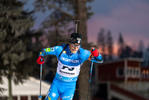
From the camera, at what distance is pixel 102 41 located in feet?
281

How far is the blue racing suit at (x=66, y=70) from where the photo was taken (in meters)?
5.61

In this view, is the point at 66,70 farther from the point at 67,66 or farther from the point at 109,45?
the point at 109,45

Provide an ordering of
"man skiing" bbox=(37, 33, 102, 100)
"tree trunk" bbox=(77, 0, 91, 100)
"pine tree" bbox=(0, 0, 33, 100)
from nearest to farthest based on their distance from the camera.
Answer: "man skiing" bbox=(37, 33, 102, 100) → "tree trunk" bbox=(77, 0, 91, 100) → "pine tree" bbox=(0, 0, 33, 100)

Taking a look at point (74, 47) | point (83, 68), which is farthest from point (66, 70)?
point (83, 68)

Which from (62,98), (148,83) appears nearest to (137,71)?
(148,83)

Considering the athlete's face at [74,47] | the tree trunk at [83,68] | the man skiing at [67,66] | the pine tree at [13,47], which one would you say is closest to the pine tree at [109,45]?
the pine tree at [13,47]

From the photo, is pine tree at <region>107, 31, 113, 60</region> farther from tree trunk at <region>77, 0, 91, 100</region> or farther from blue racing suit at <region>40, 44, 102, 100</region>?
blue racing suit at <region>40, 44, 102, 100</region>

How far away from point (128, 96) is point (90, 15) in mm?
12728

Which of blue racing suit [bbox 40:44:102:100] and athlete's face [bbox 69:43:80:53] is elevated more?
athlete's face [bbox 69:43:80:53]

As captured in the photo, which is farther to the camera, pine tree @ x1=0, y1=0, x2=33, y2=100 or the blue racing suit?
pine tree @ x1=0, y1=0, x2=33, y2=100

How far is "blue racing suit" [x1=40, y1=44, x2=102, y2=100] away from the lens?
5605 mm

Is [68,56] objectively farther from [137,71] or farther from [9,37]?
[137,71]

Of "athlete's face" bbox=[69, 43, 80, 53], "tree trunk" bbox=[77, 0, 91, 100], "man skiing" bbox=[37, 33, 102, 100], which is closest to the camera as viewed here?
"athlete's face" bbox=[69, 43, 80, 53]

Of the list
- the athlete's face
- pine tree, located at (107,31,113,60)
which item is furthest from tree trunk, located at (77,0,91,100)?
pine tree, located at (107,31,113,60)
